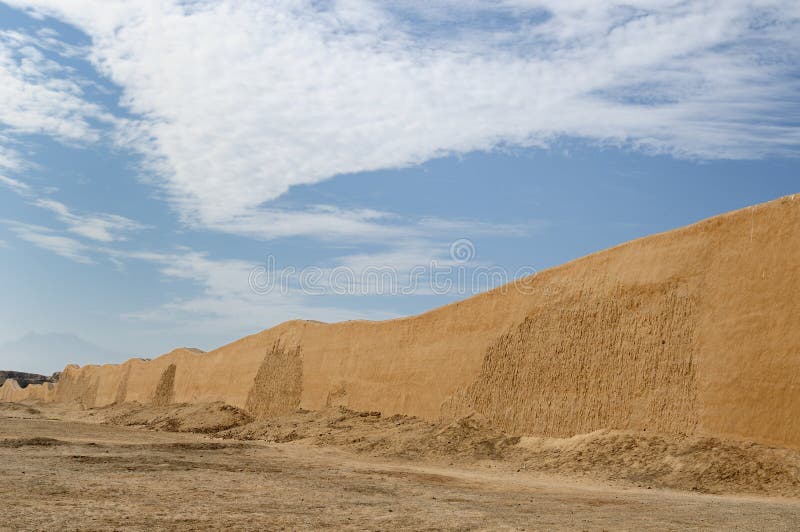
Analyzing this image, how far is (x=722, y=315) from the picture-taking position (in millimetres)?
13922

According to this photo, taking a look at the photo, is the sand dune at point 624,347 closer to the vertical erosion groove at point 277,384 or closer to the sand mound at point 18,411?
the vertical erosion groove at point 277,384

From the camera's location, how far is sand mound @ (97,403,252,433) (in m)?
26.9

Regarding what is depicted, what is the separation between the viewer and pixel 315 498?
10078mm

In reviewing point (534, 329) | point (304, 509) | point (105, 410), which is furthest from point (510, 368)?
point (105, 410)

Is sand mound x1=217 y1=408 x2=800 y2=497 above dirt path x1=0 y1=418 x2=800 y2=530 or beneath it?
above

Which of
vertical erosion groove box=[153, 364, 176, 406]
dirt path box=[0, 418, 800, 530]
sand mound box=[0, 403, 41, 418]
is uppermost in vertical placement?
vertical erosion groove box=[153, 364, 176, 406]

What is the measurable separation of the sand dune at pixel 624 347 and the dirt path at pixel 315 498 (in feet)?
6.99

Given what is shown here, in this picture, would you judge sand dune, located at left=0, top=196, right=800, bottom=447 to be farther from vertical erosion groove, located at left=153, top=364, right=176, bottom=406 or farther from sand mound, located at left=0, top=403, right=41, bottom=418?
sand mound, located at left=0, top=403, right=41, bottom=418

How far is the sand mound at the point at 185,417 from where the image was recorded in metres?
26.9

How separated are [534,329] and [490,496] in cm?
704

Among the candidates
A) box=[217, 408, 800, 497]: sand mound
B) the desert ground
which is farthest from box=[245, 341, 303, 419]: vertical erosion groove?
the desert ground

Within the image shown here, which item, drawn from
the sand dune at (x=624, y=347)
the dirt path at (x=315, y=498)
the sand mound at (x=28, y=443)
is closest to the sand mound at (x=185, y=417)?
the sand dune at (x=624, y=347)

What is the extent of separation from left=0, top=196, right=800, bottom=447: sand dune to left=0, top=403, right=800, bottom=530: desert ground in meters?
0.61

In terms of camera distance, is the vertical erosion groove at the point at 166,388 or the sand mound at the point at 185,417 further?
the vertical erosion groove at the point at 166,388
